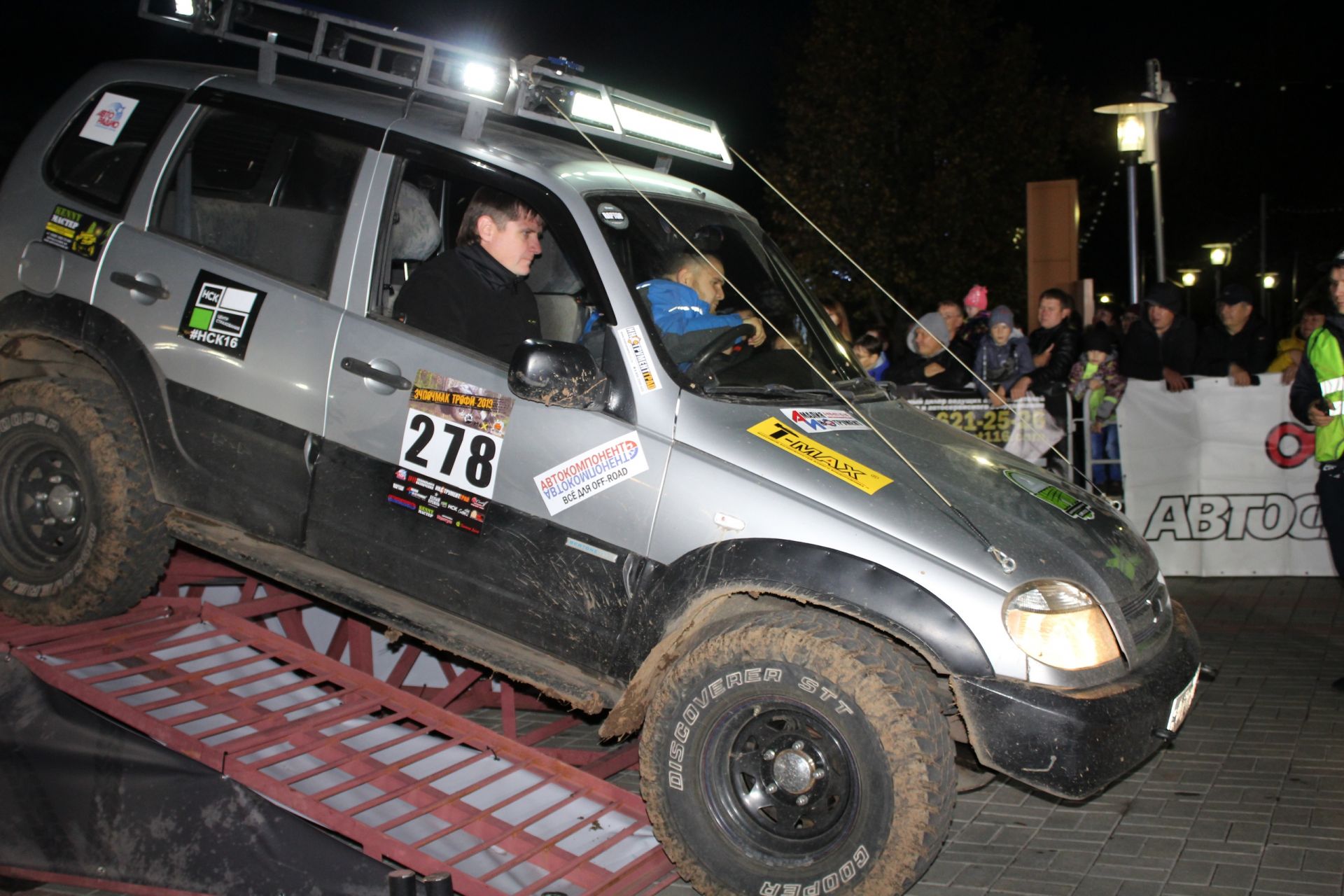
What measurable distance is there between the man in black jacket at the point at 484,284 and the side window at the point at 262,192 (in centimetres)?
44

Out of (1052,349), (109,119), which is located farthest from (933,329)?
(109,119)

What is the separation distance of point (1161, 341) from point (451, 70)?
6540mm

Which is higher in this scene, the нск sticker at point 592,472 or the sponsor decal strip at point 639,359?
the sponsor decal strip at point 639,359

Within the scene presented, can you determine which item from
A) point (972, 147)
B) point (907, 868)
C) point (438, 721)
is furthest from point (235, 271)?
point (972, 147)

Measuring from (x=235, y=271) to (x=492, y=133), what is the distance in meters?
1.15

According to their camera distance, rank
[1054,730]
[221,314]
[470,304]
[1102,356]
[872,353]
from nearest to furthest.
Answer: [1054,730] < [470,304] < [221,314] < [1102,356] < [872,353]

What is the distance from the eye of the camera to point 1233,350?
342 inches

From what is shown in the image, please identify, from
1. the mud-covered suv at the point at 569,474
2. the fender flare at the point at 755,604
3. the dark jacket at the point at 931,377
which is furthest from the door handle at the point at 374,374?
the dark jacket at the point at 931,377

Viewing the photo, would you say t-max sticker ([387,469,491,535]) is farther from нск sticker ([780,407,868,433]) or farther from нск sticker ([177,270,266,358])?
нск sticker ([780,407,868,433])

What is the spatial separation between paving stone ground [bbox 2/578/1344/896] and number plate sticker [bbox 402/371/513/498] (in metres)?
1.65

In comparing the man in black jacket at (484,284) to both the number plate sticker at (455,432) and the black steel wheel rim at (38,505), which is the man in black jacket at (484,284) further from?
the black steel wheel rim at (38,505)

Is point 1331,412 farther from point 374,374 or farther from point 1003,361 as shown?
point 374,374

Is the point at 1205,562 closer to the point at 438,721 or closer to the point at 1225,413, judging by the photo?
the point at 1225,413

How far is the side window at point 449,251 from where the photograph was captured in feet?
13.4
